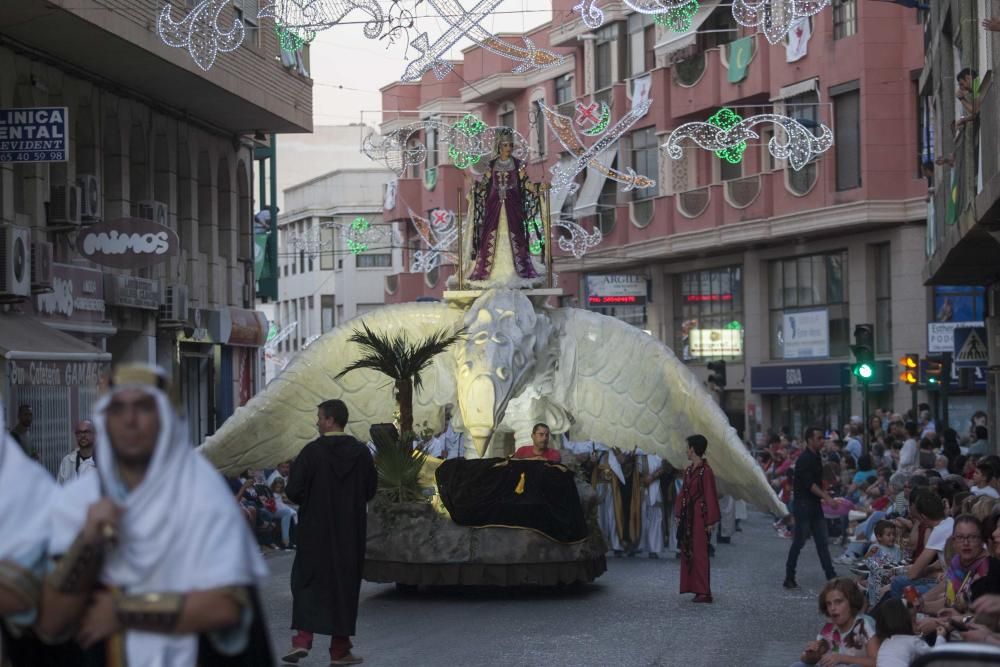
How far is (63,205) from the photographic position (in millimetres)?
24234

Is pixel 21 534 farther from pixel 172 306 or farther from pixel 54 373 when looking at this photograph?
pixel 172 306

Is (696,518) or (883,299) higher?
(883,299)

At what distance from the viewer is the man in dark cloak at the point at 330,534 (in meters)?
11.6

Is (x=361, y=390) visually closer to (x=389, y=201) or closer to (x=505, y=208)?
(x=505, y=208)

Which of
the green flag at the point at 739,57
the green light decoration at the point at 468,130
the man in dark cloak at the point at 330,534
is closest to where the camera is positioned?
the man in dark cloak at the point at 330,534

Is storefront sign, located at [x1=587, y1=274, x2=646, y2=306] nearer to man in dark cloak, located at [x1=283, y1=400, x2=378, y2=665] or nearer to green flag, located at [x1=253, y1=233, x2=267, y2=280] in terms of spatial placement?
green flag, located at [x1=253, y1=233, x2=267, y2=280]

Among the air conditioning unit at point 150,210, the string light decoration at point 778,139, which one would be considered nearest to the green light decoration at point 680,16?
the string light decoration at point 778,139

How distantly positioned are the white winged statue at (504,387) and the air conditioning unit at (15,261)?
423 centimetres

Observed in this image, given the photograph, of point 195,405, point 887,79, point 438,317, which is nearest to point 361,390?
point 438,317

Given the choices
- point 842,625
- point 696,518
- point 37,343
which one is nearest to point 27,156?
point 37,343

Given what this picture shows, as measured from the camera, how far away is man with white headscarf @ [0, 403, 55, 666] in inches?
194

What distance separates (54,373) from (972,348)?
38.9 feet

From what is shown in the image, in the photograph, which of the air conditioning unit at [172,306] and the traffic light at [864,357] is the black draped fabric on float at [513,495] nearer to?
the traffic light at [864,357]

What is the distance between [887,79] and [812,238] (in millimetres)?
4240
